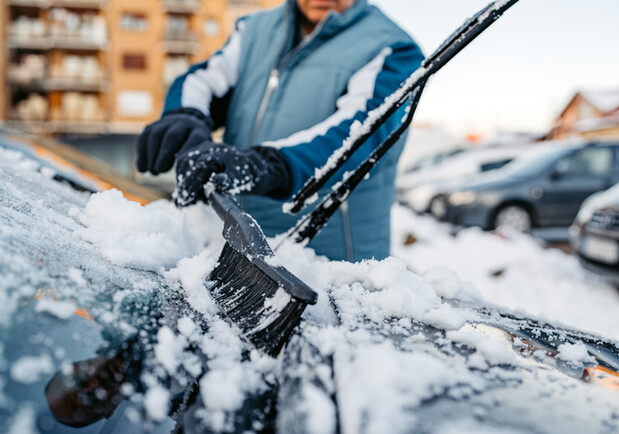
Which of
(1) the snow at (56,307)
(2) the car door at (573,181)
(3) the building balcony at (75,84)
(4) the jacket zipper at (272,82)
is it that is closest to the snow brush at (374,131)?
(1) the snow at (56,307)

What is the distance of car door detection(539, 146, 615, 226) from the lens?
7.98 m

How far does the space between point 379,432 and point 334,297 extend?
18.3 inches

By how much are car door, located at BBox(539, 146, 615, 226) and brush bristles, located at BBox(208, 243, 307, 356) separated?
7990 millimetres

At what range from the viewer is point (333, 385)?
2.41 feet

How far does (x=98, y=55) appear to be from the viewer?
106 ft

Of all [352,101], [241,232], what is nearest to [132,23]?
[352,101]

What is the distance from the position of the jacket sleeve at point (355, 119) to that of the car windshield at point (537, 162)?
693cm

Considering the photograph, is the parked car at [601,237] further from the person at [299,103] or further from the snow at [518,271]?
the person at [299,103]

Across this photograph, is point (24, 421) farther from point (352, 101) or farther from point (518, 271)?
point (518, 271)

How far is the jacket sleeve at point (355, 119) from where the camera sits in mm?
1581

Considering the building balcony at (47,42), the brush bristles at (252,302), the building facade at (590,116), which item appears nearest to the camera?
the brush bristles at (252,302)

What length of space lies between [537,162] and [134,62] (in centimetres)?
2985

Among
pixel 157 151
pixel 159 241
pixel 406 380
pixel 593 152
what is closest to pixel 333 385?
pixel 406 380

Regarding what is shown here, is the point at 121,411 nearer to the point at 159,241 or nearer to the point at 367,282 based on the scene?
the point at 159,241
